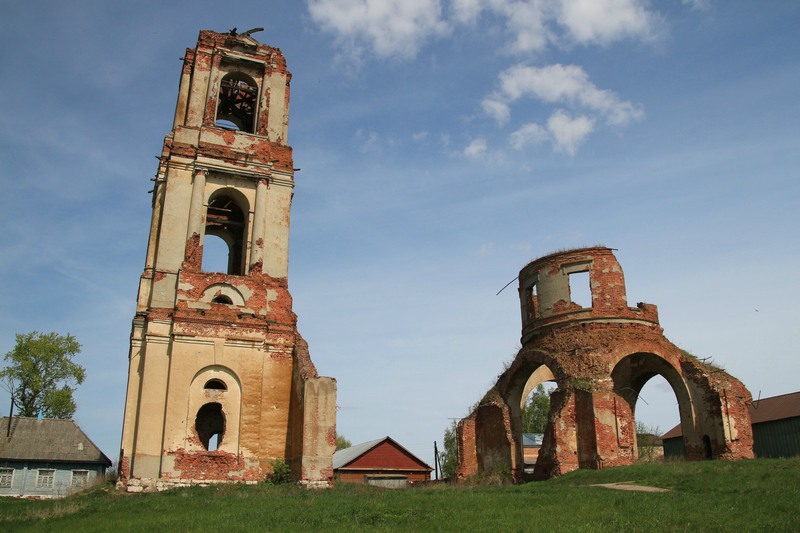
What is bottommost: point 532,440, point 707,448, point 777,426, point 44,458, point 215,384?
point 44,458

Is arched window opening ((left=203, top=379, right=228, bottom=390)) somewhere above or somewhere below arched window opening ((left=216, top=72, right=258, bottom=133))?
below

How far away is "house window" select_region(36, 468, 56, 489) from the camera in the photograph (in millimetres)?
29547

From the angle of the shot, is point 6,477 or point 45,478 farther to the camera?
point 45,478

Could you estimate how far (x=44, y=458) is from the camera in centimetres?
2967

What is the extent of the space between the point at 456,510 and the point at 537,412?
3626 centimetres

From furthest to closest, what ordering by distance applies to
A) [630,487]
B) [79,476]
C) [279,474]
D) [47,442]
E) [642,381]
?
1. [47,442]
2. [79,476]
3. [642,381]
4. [279,474]
5. [630,487]

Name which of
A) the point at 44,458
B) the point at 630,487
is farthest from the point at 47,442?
the point at 630,487

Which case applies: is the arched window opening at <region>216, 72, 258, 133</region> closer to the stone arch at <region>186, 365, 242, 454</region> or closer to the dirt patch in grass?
the stone arch at <region>186, 365, 242, 454</region>

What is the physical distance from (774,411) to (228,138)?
2506cm

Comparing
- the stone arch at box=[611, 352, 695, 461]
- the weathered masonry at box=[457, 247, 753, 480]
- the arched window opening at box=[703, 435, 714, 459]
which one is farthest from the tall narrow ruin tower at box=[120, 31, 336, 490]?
the arched window opening at box=[703, 435, 714, 459]

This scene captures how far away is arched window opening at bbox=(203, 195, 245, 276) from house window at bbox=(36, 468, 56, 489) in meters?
16.2

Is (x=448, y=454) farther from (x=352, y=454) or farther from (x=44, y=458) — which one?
(x=44, y=458)

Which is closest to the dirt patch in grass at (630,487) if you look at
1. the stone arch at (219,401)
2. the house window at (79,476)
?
the stone arch at (219,401)

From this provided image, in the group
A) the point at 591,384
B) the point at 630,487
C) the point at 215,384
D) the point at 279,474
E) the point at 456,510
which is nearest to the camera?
the point at 456,510
